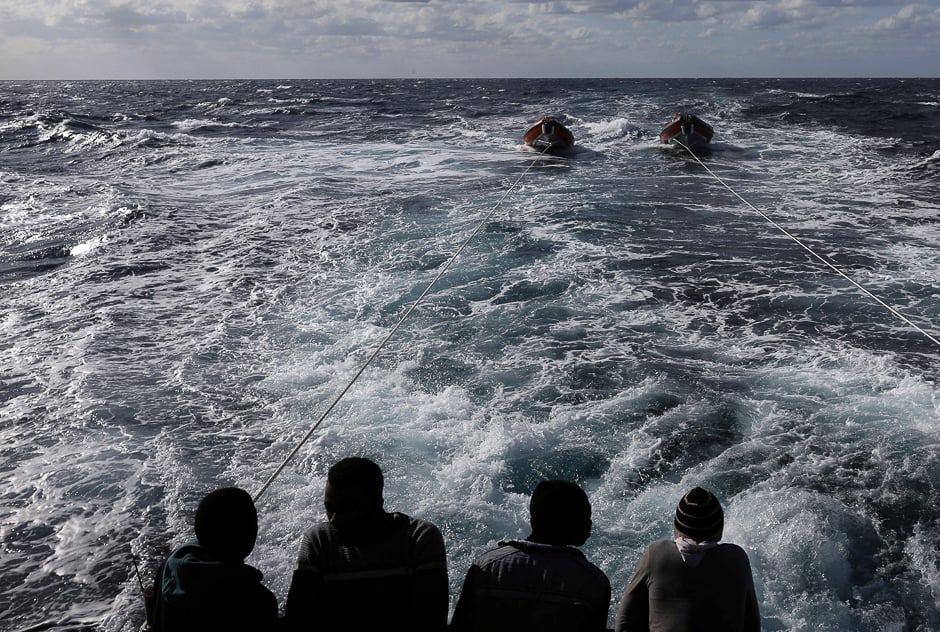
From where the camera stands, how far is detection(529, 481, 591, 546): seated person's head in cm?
247

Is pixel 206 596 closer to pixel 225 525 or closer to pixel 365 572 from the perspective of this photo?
pixel 225 525

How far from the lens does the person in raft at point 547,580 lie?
246cm

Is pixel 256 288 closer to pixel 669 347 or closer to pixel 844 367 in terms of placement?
pixel 669 347

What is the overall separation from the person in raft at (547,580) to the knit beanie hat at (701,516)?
0.35m

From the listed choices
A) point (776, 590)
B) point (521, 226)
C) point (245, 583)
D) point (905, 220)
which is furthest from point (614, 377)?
point (905, 220)

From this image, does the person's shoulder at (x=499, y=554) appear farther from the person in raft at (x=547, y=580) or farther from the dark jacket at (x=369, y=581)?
the dark jacket at (x=369, y=581)

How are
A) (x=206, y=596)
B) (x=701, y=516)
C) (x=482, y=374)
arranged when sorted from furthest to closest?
(x=482, y=374) < (x=701, y=516) < (x=206, y=596)

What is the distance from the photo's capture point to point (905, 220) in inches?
568

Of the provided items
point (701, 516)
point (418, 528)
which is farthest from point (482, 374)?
point (701, 516)

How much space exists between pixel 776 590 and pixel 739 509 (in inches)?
34.6

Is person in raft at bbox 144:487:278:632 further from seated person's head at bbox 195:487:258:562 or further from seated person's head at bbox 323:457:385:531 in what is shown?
seated person's head at bbox 323:457:385:531

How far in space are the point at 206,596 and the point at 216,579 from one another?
62mm

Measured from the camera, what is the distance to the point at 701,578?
2553 mm

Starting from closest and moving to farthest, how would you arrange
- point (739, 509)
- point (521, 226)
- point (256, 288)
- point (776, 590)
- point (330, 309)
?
1. point (776, 590)
2. point (739, 509)
3. point (330, 309)
4. point (256, 288)
5. point (521, 226)
